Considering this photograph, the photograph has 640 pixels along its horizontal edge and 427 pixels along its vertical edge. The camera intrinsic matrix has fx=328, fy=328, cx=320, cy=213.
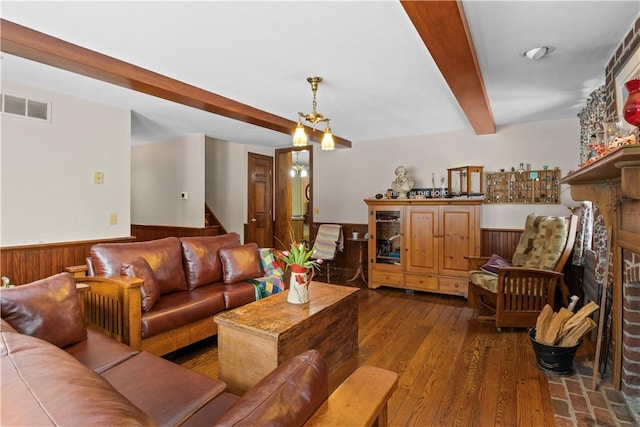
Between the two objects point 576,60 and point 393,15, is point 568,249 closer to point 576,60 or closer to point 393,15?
point 576,60

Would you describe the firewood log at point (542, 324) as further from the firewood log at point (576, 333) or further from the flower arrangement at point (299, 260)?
the flower arrangement at point (299, 260)

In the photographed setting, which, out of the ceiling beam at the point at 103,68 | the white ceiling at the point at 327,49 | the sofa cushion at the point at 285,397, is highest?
the white ceiling at the point at 327,49

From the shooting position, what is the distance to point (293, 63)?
247 centimetres

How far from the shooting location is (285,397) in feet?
2.72

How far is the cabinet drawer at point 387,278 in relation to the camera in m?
4.48

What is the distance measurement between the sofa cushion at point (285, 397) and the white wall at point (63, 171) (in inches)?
128

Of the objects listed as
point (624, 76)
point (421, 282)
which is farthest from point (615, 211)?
point (421, 282)

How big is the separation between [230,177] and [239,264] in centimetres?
285

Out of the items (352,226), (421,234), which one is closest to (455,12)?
(421,234)

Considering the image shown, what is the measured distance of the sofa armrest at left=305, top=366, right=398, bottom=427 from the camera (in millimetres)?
895

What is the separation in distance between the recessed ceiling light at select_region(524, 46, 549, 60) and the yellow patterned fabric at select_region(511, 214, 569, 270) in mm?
1763

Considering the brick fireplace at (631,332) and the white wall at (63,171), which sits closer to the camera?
the brick fireplace at (631,332)

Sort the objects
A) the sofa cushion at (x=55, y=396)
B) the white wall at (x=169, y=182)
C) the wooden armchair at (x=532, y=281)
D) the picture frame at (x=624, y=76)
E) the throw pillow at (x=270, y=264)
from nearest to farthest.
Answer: the sofa cushion at (x=55, y=396)
the picture frame at (x=624, y=76)
the wooden armchair at (x=532, y=281)
the throw pillow at (x=270, y=264)
the white wall at (x=169, y=182)

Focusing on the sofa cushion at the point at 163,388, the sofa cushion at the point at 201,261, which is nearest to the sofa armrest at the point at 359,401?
the sofa cushion at the point at 163,388
